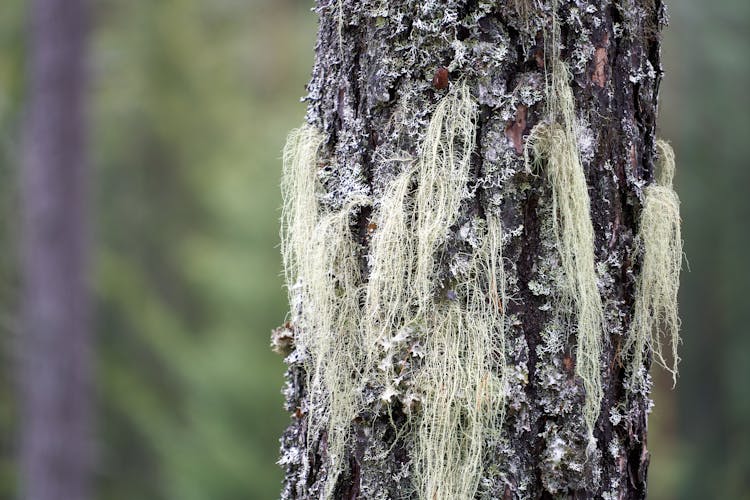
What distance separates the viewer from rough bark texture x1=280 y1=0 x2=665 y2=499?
3.69 ft

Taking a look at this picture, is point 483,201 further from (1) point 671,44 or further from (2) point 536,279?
(1) point 671,44

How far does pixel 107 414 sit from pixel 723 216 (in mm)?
7494

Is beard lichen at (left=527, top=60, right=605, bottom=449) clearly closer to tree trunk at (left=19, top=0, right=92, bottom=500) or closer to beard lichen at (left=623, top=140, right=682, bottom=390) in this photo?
beard lichen at (left=623, top=140, right=682, bottom=390)

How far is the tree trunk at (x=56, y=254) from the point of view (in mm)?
5176

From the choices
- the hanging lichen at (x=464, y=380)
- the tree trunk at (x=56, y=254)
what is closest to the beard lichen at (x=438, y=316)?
the hanging lichen at (x=464, y=380)

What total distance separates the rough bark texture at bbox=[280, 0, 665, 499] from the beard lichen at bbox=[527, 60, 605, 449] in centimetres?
2

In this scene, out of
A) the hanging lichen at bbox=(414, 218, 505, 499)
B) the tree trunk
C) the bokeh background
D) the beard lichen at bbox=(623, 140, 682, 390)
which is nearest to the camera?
the hanging lichen at bbox=(414, 218, 505, 499)

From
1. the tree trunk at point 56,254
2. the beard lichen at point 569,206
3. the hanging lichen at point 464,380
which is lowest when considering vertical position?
the hanging lichen at point 464,380

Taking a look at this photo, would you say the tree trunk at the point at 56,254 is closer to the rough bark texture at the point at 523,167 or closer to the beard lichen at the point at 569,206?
the rough bark texture at the point at 523,167

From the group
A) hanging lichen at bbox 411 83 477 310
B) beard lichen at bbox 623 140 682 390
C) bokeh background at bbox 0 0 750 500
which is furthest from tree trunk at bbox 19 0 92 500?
beard lichen at bbox 623 140 682 390

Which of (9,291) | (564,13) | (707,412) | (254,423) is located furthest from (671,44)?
(564,13)

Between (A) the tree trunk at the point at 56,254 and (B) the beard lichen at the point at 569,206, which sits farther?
(A) the tree trunk at the point at 56,254

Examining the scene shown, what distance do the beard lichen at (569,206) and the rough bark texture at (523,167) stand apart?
17mm

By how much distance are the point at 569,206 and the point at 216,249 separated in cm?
624
